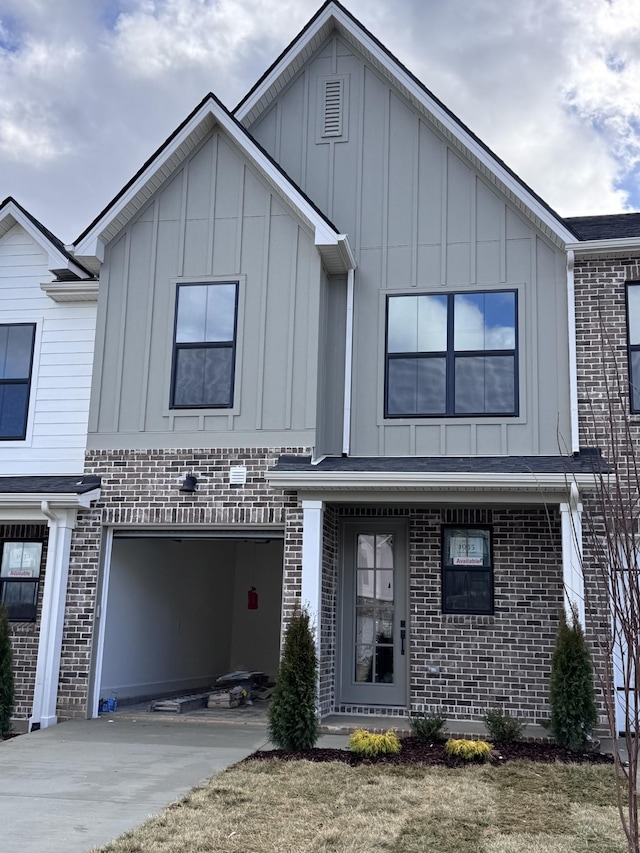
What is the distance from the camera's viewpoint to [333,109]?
41.2ft

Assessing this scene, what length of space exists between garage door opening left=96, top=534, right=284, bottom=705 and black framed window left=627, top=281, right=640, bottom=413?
4920 mm

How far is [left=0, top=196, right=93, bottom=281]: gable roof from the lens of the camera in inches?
486

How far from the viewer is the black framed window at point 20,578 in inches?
460

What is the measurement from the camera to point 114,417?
38.2ft

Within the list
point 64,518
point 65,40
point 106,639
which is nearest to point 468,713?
point 106,639

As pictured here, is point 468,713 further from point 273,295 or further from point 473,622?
point 273,295

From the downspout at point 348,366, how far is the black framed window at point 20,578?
4.35 metres

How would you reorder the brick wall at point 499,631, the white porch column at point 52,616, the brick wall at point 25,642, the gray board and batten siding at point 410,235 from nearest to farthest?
the brick wall at point 499,631 < the white porch column at point 52,616 < the gray board and batten siding at point 410,235 < the brick wall at point 25,642

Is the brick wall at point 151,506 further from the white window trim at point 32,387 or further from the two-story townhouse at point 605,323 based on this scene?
the two-story townhouse at point 605,323

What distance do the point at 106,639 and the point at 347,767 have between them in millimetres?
4673

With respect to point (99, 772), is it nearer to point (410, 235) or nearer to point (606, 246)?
point (410, 235)

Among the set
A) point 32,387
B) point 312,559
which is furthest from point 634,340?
point 32,387

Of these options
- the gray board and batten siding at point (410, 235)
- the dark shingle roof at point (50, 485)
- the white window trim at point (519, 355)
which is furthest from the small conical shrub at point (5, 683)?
the white window trim at point (519, 355)

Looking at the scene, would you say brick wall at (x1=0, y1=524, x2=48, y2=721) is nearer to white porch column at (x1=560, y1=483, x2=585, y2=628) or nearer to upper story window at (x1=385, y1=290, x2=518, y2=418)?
upper story window at (x1=385, y1=290, x2=518, y2=418)
